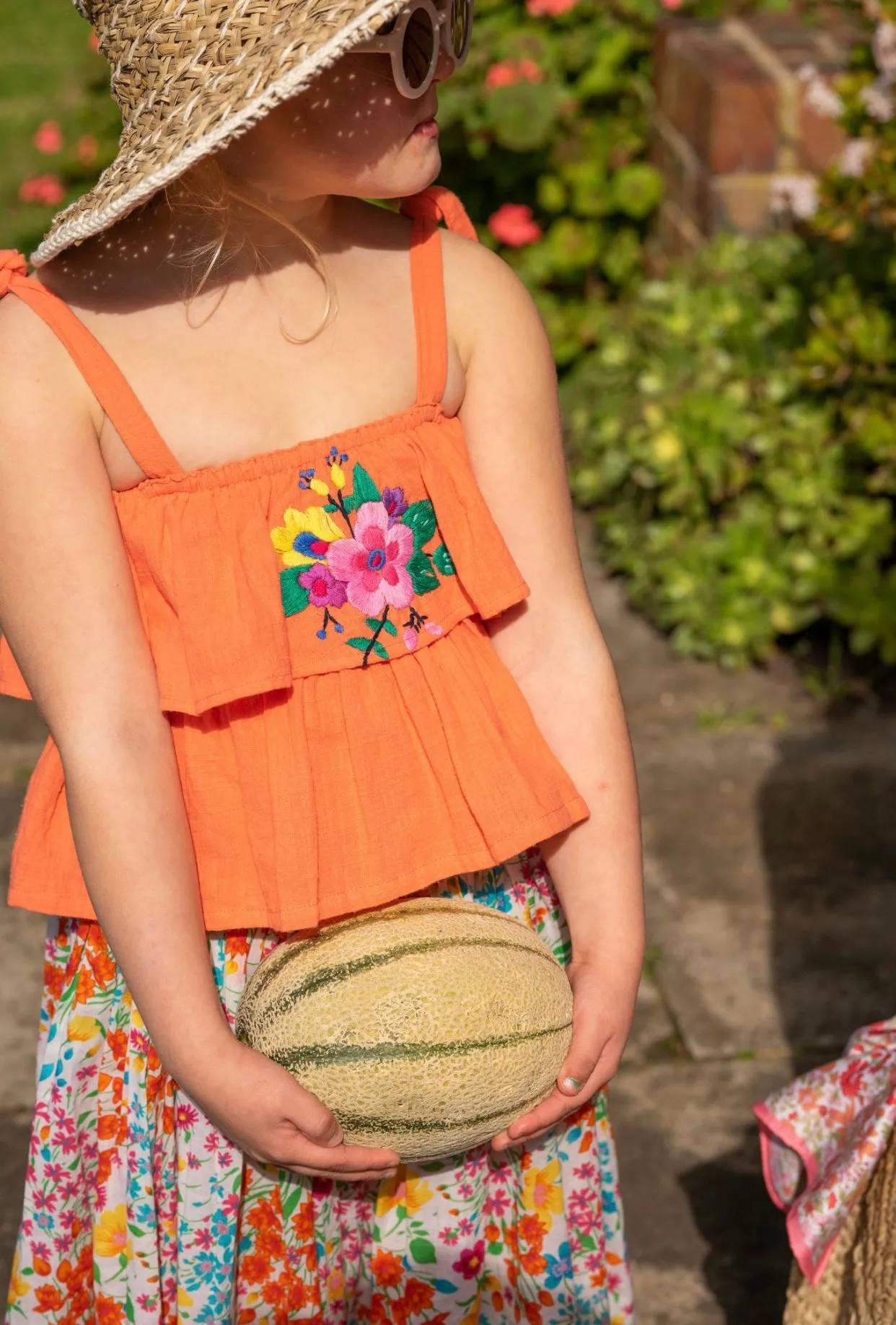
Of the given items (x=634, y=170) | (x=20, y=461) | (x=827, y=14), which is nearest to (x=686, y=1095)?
(x=20, y=461)

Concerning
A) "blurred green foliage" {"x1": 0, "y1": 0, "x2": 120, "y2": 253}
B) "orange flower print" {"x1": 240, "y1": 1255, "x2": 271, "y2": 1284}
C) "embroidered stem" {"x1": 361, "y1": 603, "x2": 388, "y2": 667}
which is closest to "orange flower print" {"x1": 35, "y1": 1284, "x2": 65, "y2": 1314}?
"orange flower print" {"x1": 240, "y1": 1255, "x2": 271, "y2": 1284}

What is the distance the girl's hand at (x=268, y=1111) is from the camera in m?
1.80

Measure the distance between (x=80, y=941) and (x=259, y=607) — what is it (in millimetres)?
550

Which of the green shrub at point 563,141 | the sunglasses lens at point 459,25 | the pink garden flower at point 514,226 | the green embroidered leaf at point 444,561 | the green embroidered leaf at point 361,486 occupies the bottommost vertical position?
the green embroidered leaf at point 444,561

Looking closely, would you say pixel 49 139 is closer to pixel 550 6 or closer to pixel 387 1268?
pixel 550 6

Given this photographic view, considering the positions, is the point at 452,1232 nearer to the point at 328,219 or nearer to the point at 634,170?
the point at 328,219

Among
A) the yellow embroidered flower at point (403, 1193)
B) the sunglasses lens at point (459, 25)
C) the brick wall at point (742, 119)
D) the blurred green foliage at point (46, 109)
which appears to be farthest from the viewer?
the blurred green foliage at point (46, 109)

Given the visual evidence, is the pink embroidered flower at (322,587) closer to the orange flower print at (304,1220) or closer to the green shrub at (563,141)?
the orange flower print at (304,1220)

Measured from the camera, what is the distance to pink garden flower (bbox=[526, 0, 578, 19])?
18.8 feet

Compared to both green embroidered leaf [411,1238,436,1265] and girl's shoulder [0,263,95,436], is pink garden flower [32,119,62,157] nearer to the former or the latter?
girl's shoulder [0,263,95,436]

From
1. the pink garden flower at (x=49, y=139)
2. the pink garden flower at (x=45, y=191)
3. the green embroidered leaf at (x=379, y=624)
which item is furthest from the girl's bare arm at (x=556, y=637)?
the pink garden flower at (x=49, y=139)

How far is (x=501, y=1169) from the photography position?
7.32 feet

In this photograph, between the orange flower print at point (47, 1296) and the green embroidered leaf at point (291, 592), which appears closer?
the green embroidered leaf at point (291, 592)

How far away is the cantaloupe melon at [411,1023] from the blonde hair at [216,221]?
742mm
